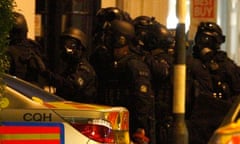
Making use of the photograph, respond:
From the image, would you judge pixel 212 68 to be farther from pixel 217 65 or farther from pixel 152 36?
pixel 152 36

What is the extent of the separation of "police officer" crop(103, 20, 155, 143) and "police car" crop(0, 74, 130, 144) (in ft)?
11.3

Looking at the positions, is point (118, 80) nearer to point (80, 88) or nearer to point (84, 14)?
point (80, 88)

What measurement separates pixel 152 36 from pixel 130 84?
1.75 m

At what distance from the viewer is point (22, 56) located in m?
11.2

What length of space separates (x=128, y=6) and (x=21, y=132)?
388 inches

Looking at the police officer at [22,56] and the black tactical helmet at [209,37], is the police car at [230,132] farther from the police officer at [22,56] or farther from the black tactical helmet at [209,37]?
the black tactical helmet at [209,37]

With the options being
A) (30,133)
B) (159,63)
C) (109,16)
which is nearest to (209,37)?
(159,63)

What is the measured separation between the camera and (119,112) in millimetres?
7656

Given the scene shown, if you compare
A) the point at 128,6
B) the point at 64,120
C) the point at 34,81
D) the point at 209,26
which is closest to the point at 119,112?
the point at 64,120

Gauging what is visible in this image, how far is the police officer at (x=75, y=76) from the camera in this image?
11.0 metres

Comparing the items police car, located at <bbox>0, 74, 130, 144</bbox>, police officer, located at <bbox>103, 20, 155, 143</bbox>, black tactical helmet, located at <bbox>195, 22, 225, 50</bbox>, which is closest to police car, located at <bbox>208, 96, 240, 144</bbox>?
police car, located at <bbox>0, 74, 130, 144</bbox>

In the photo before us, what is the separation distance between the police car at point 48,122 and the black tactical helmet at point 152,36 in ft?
16.6

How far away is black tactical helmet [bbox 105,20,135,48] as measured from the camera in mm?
11297

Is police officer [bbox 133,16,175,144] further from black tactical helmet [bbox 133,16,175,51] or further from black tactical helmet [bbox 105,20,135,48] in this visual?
black tactical helmet [bbox 105,20,135,48]
